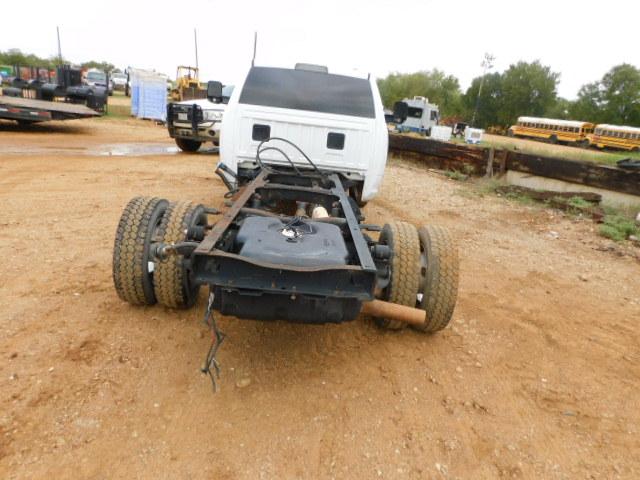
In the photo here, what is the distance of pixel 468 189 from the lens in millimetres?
9531

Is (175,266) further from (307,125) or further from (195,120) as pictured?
(195,120)

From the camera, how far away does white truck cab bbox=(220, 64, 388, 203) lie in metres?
4.79

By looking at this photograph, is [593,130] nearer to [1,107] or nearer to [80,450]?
[1,107]

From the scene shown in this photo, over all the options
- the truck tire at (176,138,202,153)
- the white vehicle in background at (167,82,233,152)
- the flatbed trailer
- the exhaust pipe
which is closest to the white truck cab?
the exhaust pipe

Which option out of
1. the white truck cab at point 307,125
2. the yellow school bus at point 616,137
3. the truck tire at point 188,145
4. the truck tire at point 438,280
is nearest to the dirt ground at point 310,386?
the truck tire at point 438,280

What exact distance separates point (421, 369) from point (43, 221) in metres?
4.68

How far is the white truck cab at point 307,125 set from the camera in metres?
4.79

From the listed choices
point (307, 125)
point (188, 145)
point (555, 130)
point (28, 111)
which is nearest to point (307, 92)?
point (307, 125)

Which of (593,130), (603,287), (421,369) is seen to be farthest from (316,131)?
(593,130)

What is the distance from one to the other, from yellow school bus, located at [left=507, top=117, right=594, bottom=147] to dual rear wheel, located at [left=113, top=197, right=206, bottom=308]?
44557 mm

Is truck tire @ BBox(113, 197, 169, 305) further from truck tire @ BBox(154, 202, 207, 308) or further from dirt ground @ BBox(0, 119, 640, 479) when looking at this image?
dirt ground @ BBox(0, 119, 640, 479)

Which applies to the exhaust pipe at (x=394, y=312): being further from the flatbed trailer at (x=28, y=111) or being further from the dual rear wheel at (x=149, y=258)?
the flatbed trailer at (x=28, y=111)

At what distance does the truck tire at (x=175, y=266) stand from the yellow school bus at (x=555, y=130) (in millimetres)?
44471

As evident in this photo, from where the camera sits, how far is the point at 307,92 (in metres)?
5.04
